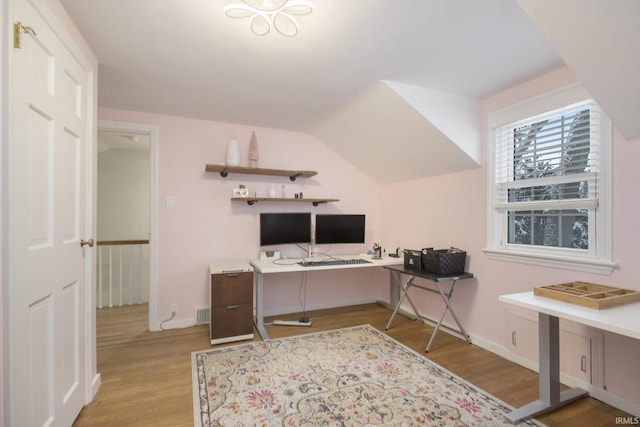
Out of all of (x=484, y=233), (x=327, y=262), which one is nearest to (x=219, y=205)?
(x=327, y=262)

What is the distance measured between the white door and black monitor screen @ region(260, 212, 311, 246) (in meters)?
1.68

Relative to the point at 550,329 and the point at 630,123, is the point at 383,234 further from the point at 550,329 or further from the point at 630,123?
the point at 630,123

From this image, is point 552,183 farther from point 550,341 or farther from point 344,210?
point 344,210

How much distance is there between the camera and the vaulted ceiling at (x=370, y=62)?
150 centimetres

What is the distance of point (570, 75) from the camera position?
79.7 inches

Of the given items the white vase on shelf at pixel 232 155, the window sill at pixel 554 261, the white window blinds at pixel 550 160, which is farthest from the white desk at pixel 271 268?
the white window blinds at pixel 550 160

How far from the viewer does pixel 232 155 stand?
125 inches

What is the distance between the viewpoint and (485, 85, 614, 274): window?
194 centimetres

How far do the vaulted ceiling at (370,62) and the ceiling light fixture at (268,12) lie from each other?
0.27 feet

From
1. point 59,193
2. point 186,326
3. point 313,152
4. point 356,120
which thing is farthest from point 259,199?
point 59,193

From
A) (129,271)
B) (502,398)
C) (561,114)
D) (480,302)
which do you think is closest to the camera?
(502,398)

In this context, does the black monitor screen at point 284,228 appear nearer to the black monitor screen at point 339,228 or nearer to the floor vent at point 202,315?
the black monitor screen at point 339,228

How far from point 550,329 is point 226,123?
3.42 metres

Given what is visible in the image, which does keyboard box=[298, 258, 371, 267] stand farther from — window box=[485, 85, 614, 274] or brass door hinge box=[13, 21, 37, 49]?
brass door hinge box=[13, 21, 37, 49]
